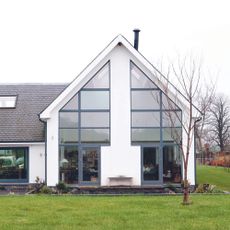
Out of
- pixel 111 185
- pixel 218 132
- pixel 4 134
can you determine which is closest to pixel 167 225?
pixel 111 185

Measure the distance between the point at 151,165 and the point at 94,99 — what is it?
440 centimetres

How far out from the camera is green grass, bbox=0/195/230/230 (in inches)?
511

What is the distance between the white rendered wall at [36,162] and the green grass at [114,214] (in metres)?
9.17

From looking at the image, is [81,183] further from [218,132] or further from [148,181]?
[218,132]

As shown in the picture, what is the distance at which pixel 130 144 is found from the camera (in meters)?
27.0

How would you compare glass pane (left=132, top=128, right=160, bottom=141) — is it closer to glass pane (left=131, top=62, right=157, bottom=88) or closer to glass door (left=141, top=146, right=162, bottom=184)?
glass door (left=141, top=146, right=162, bottom=184)

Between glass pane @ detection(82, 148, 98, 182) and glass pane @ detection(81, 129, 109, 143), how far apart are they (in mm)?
542

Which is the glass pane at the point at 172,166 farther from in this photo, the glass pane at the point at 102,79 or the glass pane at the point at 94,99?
the glass pane at the point at 102,79

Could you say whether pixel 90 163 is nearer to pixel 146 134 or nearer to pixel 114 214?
pixel 146 134

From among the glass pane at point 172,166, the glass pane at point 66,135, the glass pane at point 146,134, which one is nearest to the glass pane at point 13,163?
the glass pane at point 66,135

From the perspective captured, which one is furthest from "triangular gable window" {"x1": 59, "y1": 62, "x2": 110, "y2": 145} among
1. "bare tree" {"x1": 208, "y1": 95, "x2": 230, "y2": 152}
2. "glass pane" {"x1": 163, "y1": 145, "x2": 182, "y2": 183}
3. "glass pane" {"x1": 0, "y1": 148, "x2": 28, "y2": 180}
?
"bare tree" {"x1": 208, "y1": 95, "x2": 230, "y2": 152}

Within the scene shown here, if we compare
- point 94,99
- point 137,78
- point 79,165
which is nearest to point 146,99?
point 137,78

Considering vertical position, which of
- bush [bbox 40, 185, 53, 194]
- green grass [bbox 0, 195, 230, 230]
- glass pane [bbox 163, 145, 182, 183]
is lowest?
green grass [bbox 0, 195, 230, 230]

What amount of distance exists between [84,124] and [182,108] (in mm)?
4976
